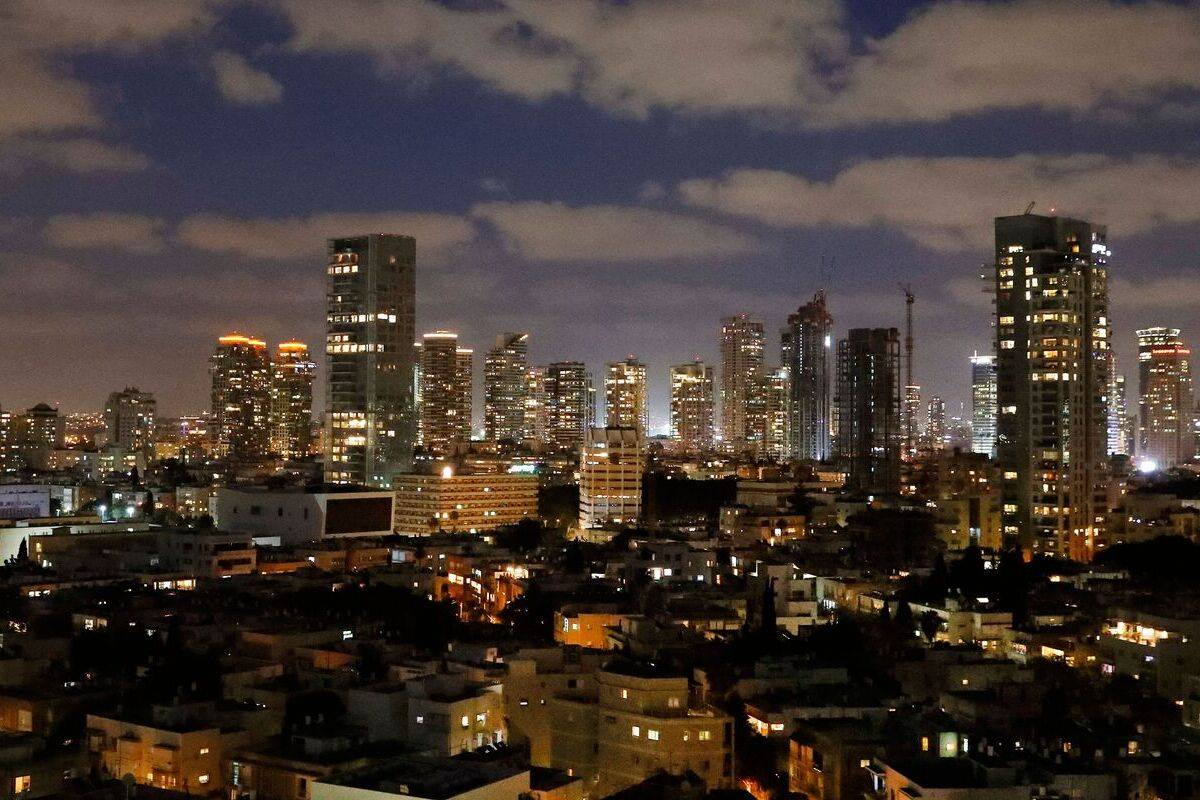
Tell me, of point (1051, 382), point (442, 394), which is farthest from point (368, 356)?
point (442, 394)

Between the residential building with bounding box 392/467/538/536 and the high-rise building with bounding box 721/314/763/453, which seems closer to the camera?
the residential building with bounding box 392/467/538/536

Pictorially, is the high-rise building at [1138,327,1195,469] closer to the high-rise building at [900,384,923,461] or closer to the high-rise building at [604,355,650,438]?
the high-rise building at [900,384,923,461]

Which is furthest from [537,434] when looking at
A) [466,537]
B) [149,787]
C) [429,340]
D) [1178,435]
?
[149,787]

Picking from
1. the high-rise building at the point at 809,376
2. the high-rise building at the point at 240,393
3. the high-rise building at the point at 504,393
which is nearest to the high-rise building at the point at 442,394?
the high-rise building at the point at 504,393

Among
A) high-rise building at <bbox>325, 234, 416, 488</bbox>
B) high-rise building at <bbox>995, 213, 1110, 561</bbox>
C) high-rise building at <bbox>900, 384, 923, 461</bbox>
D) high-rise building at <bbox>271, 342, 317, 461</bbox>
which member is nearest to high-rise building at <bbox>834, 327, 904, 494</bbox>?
high-rise building at <bbox>900, 384, 923, 461</bbox>

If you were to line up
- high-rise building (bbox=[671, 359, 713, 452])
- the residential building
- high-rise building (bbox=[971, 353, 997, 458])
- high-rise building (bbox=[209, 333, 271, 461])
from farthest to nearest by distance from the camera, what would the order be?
1. high-rise building (bbox=[671, 359, 713, 452])
2. high-rise building (bbox=[209, 333, 271, 461])
3. high-rise building (bbox=[971, 353, 997, 458])
4. the residential building

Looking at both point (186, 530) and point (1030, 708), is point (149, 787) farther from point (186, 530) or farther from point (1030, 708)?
point (186, 530)

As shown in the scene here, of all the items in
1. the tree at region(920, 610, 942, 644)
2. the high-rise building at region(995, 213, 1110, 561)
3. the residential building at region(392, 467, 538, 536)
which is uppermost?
the high-rise building at region(995, 213, 1110, 561)

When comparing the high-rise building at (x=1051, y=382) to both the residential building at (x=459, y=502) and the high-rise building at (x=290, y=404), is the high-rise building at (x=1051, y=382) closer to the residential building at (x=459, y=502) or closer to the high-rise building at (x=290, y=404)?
the residential building at (x=459, y=502)
